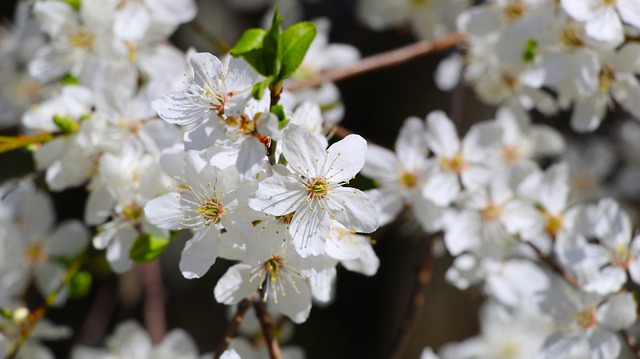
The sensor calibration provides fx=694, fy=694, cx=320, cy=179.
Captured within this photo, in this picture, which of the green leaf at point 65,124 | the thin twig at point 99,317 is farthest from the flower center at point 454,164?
the thin twig at point 99,317

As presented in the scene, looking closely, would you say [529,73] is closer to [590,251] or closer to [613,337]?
[590,251]

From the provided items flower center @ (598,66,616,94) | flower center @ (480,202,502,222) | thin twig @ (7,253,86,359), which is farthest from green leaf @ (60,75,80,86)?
flower center @ (598,66,616,94)

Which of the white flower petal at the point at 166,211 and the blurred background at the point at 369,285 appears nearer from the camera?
the white flower petal at the point at 166,211

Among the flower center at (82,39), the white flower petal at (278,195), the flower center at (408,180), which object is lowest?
the flower center at (408,180)

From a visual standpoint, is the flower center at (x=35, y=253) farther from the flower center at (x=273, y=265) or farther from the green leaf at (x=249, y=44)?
the green leaf at (x=249, y=44)

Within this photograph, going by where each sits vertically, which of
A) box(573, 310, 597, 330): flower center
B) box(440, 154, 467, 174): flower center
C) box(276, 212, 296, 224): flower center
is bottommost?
box(573, 310, 597, 330): flower center

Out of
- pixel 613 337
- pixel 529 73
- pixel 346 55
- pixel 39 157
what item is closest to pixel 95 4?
pixel 39 157

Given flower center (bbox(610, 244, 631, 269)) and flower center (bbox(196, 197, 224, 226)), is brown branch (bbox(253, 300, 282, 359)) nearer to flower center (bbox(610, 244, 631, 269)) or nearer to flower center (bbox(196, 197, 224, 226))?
flower center (bbox(196, 197, 224, 226))
